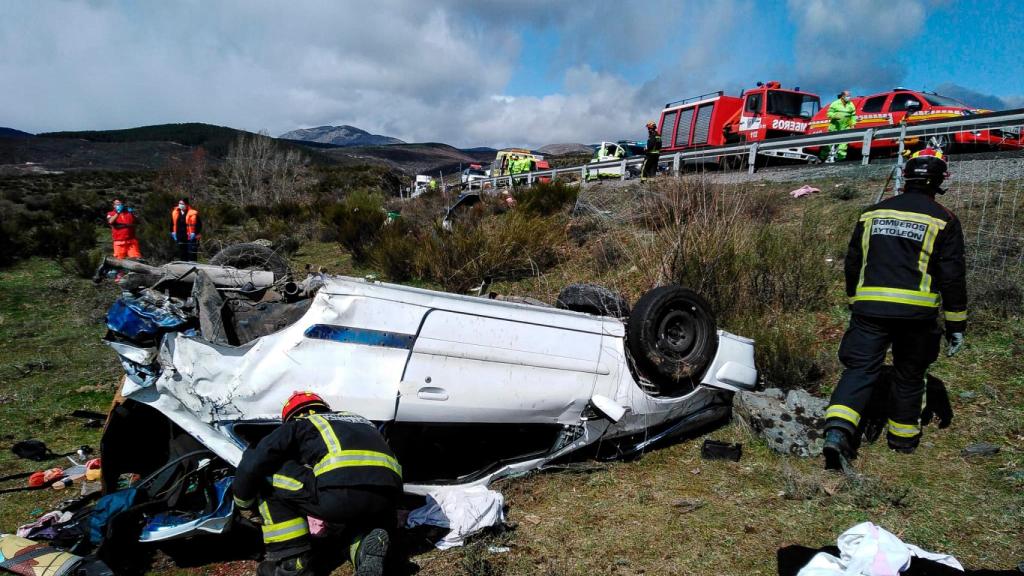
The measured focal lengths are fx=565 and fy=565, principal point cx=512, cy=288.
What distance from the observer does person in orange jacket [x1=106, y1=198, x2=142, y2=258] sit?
10141 mm

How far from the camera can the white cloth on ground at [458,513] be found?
107 inches

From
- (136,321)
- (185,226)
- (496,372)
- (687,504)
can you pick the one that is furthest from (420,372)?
(185,226)

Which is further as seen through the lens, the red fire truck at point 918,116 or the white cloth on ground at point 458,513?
the red fire truck at point 918,116

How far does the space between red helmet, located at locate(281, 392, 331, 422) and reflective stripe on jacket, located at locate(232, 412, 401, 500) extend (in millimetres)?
47

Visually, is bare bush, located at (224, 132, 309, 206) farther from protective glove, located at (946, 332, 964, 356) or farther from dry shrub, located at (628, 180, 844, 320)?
protective glove, located at (946, 332, 964, 356)

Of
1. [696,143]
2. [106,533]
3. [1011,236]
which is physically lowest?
[106,533]

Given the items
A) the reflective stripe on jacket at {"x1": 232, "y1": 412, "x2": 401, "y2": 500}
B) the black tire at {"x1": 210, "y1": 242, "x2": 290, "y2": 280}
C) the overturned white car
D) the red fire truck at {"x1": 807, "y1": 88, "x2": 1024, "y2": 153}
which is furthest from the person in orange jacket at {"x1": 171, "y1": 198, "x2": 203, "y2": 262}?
the red fire truck at {"x1": 807, "y1": 88, "x2": 1024, "y2": 153}

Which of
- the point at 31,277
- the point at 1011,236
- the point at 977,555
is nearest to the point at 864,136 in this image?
the point at 1011,236

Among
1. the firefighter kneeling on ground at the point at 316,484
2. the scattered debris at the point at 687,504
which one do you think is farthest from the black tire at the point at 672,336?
the firefighter kneeling on ground at the point at 316,484

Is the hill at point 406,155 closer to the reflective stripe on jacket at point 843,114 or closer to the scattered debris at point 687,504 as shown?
the reflective stripe on jacket at point 843,114

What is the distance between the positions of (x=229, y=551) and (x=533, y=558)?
1600 millimetres

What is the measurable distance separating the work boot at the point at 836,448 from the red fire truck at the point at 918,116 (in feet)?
25.6

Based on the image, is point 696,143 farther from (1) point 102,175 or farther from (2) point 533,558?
(1) point 102,175

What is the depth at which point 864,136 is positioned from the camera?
937cm
